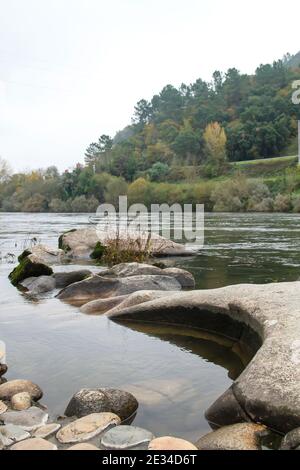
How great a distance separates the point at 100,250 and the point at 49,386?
11.6m

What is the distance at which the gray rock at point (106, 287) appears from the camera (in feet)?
33.4

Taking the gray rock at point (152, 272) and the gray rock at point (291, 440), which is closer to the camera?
the gray rock at point (291, 440)

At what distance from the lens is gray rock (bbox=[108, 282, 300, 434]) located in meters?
4.17

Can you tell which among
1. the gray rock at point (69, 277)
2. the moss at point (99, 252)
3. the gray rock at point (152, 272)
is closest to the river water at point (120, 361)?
the gray rock at point (69, 277)

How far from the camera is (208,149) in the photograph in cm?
12600

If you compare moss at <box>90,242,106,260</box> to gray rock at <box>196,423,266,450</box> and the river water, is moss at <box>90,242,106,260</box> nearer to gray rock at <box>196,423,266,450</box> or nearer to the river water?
the river water

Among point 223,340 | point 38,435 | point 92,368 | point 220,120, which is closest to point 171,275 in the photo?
point 223,340

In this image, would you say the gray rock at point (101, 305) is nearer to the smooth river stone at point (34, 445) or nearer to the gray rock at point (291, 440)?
the smooth river stone at point (34, 445)

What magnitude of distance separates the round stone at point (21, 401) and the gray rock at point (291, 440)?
2.40m

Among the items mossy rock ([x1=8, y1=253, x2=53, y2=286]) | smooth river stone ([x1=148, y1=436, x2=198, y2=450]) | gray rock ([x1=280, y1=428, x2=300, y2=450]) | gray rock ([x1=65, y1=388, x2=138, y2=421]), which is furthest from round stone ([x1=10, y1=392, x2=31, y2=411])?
mossy rock ([x1=8, y1=253, x2=53, y2=286])

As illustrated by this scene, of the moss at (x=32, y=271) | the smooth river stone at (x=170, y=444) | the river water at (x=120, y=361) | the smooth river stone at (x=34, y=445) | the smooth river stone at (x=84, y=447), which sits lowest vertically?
the river water at (x=120, y=361)

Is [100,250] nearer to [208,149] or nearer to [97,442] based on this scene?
[97,442]

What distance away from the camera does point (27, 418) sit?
173 inches

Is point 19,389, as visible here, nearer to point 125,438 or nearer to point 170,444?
point 125,438
